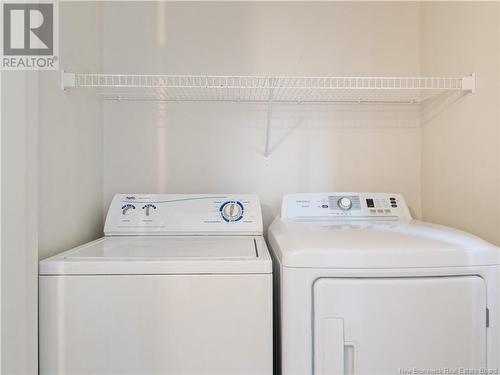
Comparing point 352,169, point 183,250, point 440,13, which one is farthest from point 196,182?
point 440,13

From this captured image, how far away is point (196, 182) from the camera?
5.46ft

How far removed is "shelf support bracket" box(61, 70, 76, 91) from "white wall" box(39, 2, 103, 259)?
18 millimetres

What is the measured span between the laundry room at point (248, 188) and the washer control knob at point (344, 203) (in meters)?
0.01

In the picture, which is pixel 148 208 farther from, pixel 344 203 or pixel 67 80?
pixel 344 203

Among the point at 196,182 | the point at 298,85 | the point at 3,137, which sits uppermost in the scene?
the point at 298,85

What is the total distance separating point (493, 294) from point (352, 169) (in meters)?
0.93

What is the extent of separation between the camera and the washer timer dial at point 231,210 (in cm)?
142

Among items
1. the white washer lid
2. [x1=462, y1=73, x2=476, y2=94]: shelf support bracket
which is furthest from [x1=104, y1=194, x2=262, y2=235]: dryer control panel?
[x1=462, y1=73, x2=476, y2=94]: shelf support bracket

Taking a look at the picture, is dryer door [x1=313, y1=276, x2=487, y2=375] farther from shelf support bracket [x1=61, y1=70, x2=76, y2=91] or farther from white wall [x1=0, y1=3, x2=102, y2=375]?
shelf support bracket [x1=61, y1=70, x2=76, y2=91]

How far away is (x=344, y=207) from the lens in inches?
58.0

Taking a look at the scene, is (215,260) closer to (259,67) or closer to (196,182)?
(196,182)

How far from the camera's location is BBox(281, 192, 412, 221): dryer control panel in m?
1.47

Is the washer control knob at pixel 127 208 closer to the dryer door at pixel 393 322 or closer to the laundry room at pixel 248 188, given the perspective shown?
the laundry room at pixel 248 188

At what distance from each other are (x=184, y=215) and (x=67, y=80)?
0.71 meters
